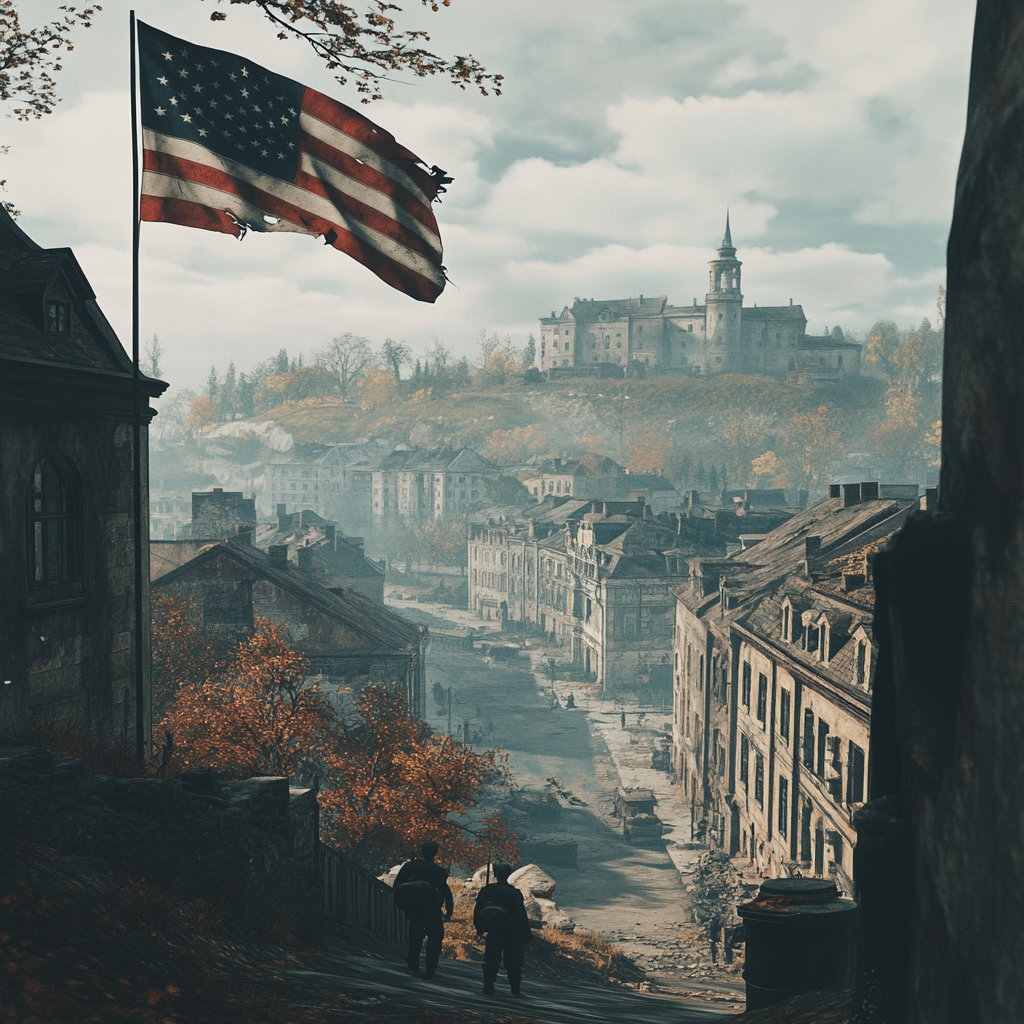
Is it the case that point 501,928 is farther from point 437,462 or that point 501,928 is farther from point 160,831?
point 437,462

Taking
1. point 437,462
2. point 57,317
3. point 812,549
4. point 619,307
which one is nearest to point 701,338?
point 619,307

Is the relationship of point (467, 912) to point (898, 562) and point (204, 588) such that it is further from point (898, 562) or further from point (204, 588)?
point (898, 562)

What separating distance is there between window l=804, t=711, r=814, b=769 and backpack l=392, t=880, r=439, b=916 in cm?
1937

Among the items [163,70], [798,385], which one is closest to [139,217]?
[163,70]

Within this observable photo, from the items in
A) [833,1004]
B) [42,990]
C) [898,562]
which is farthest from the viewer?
[833,1004]

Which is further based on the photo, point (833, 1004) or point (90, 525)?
point (90, 525)

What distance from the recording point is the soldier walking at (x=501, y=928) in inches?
405

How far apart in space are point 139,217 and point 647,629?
2277 inches

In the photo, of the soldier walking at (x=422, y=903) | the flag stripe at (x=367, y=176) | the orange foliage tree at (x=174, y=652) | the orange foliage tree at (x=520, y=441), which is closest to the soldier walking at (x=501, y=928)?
the soldier walking at (x=422, y=903)

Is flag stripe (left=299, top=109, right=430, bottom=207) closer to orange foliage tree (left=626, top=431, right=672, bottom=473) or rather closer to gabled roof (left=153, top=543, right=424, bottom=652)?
gabled roof (left=153, top=543, right=424, bottom=652)

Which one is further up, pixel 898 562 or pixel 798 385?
pixel 798 385

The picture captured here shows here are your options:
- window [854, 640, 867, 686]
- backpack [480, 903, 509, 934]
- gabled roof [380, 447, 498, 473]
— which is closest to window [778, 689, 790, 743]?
window [854, 640, 867, 686]

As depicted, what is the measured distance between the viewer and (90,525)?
1622 cm

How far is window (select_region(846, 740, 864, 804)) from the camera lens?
23172 millimetres
